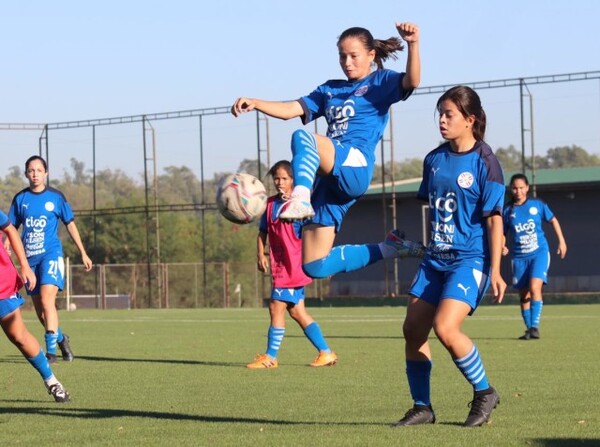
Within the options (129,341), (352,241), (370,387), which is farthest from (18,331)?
(352,241)

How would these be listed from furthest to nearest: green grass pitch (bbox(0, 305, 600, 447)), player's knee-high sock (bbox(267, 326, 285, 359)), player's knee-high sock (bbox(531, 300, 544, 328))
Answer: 1. player's knee-high sock (bbox(531, 300, 544, 328))
2. player's knee-high sock (bbox(267, 326, 285, 359))
3. green grass pitch (bbox(0, 305, 600, 447))

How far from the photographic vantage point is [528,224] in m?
16.8

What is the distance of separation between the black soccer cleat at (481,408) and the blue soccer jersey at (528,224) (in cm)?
958

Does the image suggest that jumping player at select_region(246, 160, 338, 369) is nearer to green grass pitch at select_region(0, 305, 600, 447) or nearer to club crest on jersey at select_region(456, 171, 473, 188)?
green grass pitch at select_region(0, 305, 600, 447)

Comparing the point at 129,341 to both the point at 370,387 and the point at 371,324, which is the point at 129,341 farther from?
the point at 370,387

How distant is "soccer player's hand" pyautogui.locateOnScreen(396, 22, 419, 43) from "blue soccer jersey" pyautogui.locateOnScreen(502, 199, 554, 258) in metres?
9.59

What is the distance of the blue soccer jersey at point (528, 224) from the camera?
1680 centimetres

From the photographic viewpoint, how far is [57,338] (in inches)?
533

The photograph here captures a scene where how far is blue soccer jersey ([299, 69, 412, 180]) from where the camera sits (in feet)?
25.6

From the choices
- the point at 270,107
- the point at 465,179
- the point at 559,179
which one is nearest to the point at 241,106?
the point at 270,107

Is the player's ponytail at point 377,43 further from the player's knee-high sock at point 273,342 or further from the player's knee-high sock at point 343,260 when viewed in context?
the player's knee-high sock at point 273,342

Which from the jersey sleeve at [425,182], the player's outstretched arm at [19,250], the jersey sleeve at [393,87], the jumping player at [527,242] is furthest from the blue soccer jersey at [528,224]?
the jersey sleeve at [425,182]

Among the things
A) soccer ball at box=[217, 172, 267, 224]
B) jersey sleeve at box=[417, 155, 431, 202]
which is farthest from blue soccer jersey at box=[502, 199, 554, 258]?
jersey sleeve at box=[417, 155, 431, 202]

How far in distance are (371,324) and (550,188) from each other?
2075 centimetres
